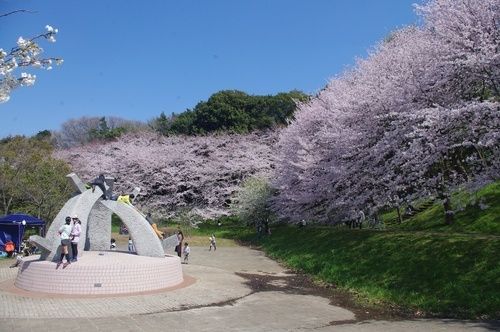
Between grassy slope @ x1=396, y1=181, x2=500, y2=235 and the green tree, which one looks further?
the green tree

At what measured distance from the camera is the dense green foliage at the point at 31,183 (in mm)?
29625

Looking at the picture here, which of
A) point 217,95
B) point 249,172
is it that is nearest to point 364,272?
point 249,172

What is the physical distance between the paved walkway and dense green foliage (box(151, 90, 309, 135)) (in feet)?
144

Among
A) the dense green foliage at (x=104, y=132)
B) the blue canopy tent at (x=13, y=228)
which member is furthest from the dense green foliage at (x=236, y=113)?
the blue canopy tent at (x=13, y=228)

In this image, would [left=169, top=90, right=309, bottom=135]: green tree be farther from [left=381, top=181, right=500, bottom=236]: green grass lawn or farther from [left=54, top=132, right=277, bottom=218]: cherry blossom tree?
[left=381, top=181, right=500, bottom=236]: green grass lawn

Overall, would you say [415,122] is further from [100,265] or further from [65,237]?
[65,237]

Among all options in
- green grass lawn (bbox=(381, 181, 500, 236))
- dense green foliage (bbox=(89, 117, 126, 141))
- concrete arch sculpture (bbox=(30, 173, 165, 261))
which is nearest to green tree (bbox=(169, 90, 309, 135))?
dense green foliage (bbox=(89, 117, 126, 141))

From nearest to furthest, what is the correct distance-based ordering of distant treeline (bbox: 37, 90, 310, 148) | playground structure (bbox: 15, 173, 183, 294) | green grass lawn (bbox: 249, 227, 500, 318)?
green grass lawn (bbox: 249, 227, 500, 318) → playground structure (bbox: 15, 173, 183, 294) → distant treeline (bbox: 37, 90, 310, 148)

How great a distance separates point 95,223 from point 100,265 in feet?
17.9

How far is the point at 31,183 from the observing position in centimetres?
2977

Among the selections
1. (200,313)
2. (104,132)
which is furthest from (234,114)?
(200,313)

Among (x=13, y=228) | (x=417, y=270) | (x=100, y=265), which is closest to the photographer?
(x=100, y=265)

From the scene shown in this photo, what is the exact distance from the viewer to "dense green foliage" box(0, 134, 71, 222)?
29.6 m

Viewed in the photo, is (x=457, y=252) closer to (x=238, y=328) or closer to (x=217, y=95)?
(x=238, y=328)
